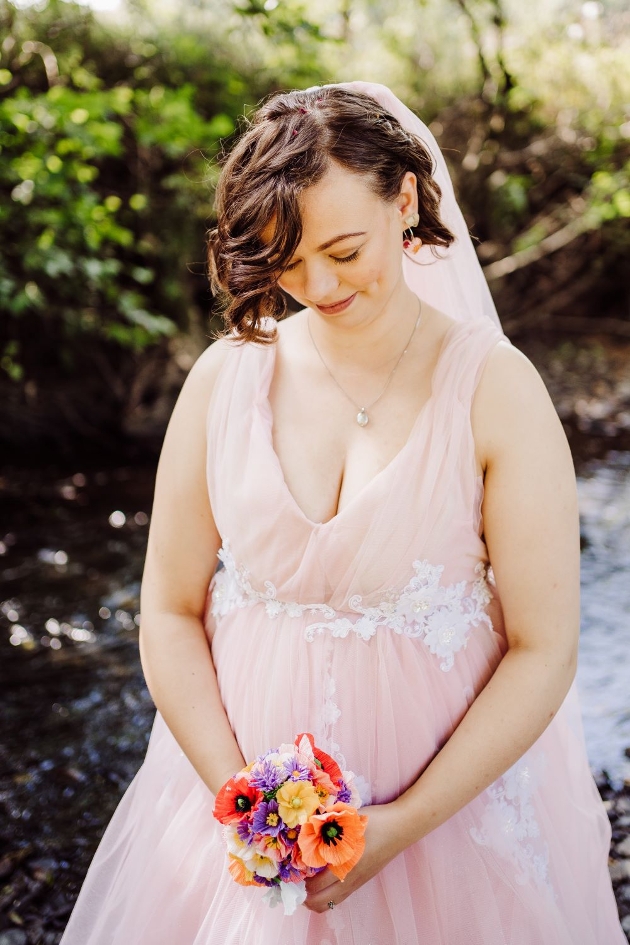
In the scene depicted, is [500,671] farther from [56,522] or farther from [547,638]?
[56,522]

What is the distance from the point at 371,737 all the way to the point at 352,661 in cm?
17

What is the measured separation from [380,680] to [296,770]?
34cm

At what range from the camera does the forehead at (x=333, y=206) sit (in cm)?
161

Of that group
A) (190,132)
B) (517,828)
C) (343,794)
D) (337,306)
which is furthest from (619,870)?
(190,132)

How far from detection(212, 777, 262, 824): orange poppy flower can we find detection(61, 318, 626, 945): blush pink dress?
0.99 ft

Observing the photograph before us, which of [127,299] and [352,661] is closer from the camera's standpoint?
[352,661]

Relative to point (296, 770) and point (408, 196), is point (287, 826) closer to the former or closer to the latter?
point (296, 770)

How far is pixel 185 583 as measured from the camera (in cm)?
197

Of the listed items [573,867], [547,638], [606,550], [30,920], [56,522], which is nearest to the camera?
[547,638]

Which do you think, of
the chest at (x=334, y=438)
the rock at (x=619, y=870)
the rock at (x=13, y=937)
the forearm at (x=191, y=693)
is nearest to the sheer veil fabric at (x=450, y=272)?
the chest at (x=334, y=438)

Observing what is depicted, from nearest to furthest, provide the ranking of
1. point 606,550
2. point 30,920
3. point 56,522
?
point 30,920, point 606,550, point 56,522

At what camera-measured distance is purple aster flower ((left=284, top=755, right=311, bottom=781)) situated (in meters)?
1.45

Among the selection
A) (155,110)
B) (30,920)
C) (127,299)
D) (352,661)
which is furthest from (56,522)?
A: (352,661)

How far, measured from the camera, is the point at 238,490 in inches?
70.6
